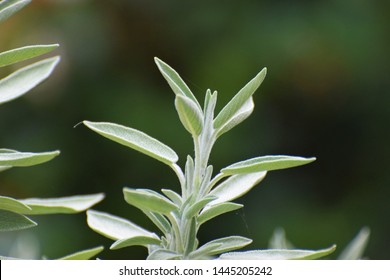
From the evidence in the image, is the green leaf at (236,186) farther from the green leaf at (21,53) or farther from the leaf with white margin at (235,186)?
the green leaf at (21,53)

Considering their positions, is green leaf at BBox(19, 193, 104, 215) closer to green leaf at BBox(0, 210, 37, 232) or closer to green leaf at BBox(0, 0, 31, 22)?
green leaf at BBox(0, 210, 37, 232)

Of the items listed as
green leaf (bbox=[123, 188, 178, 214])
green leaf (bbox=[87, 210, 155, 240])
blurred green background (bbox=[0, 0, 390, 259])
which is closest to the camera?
green leaf (bbox=[123, 188, 178, 214])

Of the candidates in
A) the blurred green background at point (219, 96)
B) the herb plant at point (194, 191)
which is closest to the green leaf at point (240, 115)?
the herb plant at point (194, 191)

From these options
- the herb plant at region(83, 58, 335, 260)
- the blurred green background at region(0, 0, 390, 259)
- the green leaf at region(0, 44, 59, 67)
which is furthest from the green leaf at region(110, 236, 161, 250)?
the blurred green background at region(0, 0, 390, 259)

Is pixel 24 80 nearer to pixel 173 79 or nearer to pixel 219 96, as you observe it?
pixel 173 79

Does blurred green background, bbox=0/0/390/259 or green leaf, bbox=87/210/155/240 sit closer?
green leaf, bbox=87/210/155/240

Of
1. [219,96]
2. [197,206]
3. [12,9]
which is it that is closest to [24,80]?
[12,9]

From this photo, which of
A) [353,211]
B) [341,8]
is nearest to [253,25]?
[341,8]
